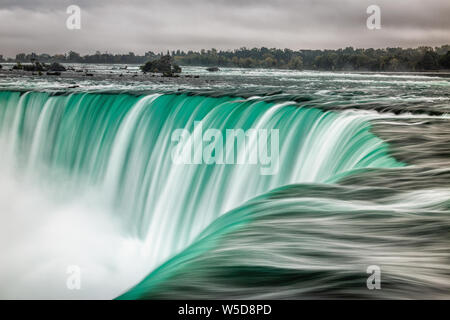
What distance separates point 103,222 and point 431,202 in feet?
29.7

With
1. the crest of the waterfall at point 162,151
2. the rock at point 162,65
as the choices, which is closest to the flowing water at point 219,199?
the crest of the waterfall at point 162,151

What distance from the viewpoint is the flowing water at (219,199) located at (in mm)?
4613

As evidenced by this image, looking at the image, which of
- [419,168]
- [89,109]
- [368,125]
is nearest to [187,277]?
[419,168]

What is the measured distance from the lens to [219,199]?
10531mm

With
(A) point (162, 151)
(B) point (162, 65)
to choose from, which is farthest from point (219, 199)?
(B) point (162, 65)

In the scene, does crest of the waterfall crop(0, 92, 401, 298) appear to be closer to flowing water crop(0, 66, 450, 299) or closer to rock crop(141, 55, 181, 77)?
flowing water crop(0, 66, 450, 299)

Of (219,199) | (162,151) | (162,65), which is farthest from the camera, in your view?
A: (162,65)

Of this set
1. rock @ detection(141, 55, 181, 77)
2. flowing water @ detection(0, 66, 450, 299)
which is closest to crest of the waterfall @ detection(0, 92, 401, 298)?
flowing water @ detection(0, 66, 450, 299)

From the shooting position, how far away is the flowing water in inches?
182

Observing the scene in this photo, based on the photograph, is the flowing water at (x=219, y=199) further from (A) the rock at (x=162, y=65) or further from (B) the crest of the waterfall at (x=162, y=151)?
(A) the rock at (x=162, y=65)

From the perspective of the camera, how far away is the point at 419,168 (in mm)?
7574

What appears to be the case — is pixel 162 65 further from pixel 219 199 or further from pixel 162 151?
pixel 219 199

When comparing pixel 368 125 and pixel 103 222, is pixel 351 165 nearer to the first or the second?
pixel 368 125
